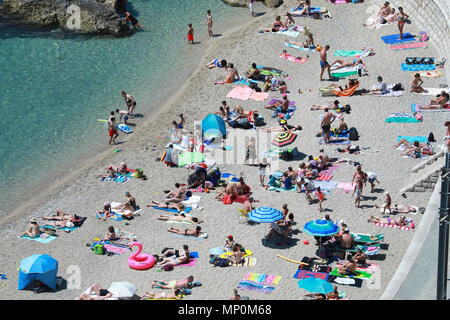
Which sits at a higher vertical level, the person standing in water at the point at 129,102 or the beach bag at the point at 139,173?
the person standing in water at the point at 129,102

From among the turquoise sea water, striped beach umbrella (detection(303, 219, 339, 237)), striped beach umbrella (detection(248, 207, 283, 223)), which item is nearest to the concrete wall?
the turquoise sea water

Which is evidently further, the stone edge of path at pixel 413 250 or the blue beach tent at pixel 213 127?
the blue beach tent at pixel 213 127

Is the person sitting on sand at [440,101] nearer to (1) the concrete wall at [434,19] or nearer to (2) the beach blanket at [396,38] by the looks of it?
(1) the concrete wall at [434,19]

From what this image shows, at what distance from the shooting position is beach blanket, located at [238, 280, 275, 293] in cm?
1892

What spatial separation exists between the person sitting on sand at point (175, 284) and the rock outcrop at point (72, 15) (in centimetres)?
1988

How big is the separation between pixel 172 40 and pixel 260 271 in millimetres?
18756

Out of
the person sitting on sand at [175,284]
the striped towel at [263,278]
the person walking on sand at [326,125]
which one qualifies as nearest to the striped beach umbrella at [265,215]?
the striped towel at [263,278]

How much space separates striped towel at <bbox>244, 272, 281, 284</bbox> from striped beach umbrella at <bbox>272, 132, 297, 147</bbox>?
25.0 ft

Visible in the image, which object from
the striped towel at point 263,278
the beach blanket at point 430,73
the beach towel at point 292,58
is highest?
the beach towel at point 292,58

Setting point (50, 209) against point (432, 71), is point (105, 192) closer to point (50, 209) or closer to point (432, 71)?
point (50, 209)

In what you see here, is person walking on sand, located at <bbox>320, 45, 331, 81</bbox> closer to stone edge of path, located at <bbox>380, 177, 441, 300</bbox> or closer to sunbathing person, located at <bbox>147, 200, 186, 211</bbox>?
sunbathing person, located at <bbox>147, 200, 186, 211</bbox>

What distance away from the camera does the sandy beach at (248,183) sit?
20.0m

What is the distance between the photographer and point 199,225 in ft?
73.4

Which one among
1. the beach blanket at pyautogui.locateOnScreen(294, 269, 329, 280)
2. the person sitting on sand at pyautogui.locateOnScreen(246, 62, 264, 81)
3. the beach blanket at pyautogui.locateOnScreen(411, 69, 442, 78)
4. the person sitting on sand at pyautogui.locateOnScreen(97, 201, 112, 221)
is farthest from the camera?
the person sitting on sand at pyautogui.locateOnScreen(246, 62, 264, 81)
